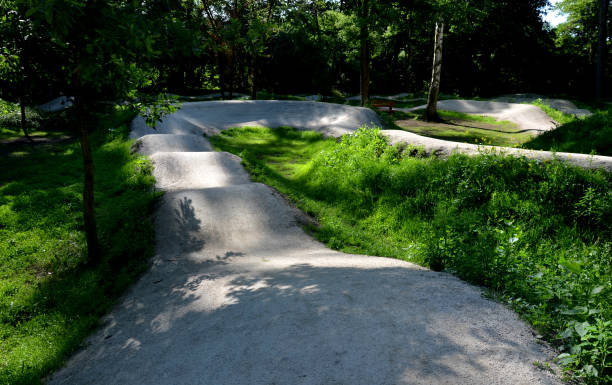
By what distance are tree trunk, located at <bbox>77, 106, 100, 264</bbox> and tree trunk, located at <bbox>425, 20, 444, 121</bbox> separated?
48.2 feet

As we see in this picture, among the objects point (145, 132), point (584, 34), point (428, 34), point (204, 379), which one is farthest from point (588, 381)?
point (584, 34)

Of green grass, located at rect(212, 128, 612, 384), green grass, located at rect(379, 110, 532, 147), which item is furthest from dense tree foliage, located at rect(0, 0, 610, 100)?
green grass, located at rect(212, 128, 612, 384)

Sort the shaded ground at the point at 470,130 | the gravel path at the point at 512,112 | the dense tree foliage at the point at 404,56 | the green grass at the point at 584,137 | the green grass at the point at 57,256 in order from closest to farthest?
1. the green grass at the point at 57,256
2. the green grass at the point at 584,137
3. the shaded ground at the point at 470,130
4. the gravel path at the point at 512,112
5. the dense tree foliage at the point at 404,56

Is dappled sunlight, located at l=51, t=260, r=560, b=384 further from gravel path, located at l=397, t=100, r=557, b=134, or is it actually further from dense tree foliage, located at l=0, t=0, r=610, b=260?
gravel path, located at l=397, t=100, r=557, b=134

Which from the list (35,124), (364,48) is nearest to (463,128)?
(364,48)

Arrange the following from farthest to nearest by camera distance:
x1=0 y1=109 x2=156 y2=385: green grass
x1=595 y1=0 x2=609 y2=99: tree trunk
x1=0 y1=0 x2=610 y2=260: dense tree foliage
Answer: x1=595 y1=0 x2=609 y2=99: tree trunk → x1=0 y1=0 x2=610 y2=260: dense tree foliage → x1=0 y1=109 x2=156 y2=385: green grass

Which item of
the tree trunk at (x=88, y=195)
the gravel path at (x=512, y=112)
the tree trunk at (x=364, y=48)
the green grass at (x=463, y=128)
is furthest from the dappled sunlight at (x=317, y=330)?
the gravel path at (x=512, y=112)

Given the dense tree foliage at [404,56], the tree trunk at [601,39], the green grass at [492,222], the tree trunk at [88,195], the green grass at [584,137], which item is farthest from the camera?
the dense tree foliage at [404,56]

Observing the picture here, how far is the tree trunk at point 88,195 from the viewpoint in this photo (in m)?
5.93

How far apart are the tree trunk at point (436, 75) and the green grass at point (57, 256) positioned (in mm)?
13967

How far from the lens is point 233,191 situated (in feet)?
27.1

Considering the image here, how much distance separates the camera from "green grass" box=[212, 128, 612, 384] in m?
3.32

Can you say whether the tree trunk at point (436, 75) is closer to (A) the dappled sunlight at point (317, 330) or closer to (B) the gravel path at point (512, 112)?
(B) the gravel path at point (512, 112)

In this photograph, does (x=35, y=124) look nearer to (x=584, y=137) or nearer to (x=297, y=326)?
(x=297, y=326)
